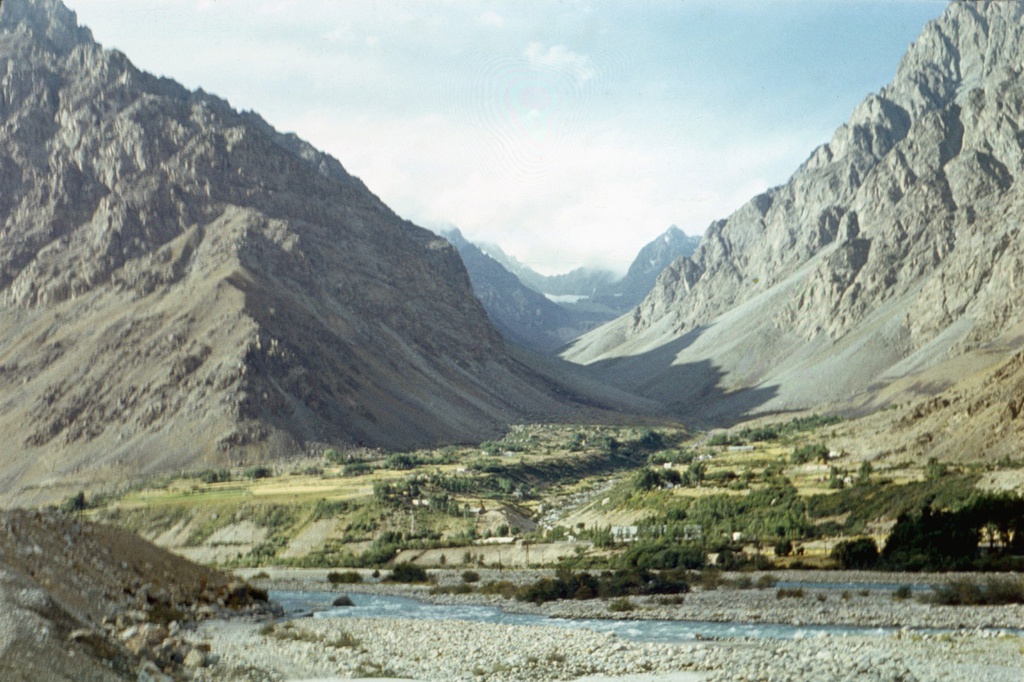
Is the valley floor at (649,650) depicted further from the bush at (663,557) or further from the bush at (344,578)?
the bush at (344,578)

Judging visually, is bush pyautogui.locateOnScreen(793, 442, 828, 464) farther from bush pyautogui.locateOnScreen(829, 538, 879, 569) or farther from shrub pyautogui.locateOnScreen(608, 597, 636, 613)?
shrub pyautogui.locateOnScreen(608, 597, 636, 613)

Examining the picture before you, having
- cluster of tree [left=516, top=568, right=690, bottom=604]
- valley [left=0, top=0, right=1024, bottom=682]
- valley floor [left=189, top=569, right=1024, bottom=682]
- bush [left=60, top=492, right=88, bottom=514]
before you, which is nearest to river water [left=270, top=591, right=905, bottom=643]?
valley [left=0, top=0, right=1024, bottom=682]

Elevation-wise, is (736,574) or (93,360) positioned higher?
(93,360)

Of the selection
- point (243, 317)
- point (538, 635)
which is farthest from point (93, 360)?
point (538, 635)

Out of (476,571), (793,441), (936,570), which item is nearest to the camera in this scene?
(936,570)

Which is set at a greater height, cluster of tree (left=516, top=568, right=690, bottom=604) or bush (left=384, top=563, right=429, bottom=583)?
cluster of tree (left=516, top=568, right=690, bottom=604)


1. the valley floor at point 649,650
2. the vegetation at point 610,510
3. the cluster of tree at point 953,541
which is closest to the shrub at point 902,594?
the valley floor at point 649,650

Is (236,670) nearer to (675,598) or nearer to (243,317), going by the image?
(675,598)
